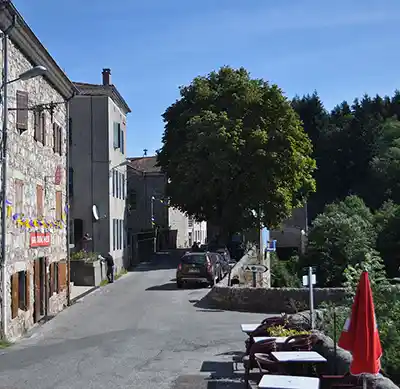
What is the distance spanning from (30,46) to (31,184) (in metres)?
3.70

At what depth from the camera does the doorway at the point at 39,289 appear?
18781 millimetres

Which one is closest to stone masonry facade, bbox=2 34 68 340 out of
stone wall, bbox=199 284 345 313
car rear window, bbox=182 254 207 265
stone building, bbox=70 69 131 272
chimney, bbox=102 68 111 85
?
stone wall, bbox=199 284 345 313

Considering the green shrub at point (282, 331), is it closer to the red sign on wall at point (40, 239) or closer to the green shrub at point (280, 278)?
the red sign on wall at point (40, 239)

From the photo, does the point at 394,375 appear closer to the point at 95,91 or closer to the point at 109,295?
the point at 109,295

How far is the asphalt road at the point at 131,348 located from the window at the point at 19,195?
324 centimetres

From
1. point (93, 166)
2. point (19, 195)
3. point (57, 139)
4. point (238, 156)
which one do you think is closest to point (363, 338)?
point (19, 195)

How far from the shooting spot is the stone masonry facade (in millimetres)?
15824

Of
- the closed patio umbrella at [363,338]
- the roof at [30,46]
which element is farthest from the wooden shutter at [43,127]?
the closed patio umbrella at [363,338]

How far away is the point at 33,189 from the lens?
18422mm

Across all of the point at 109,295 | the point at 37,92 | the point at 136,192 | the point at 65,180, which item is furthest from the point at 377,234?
the point at 37,92

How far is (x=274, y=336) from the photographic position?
1066 centimetres

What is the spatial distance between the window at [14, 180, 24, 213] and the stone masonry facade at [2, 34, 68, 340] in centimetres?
11

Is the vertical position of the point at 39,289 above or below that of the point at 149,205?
below

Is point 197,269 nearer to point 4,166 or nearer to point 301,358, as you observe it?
point 4,166
